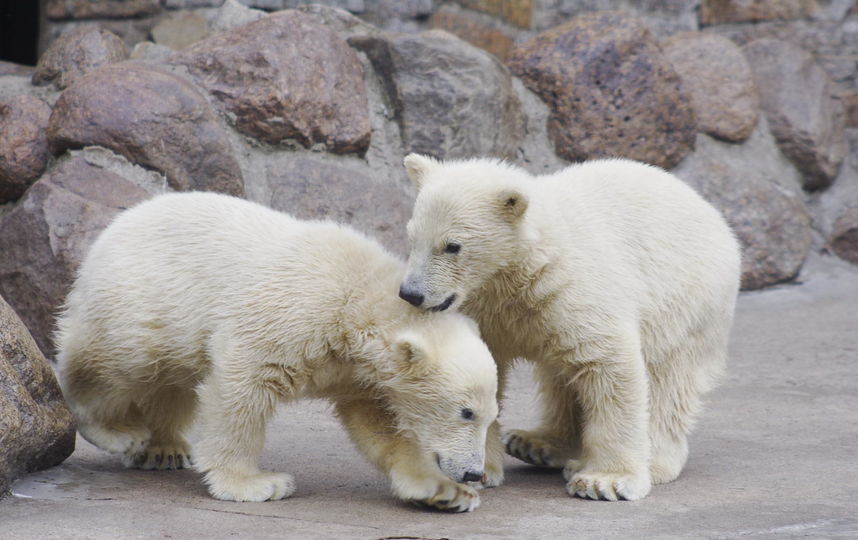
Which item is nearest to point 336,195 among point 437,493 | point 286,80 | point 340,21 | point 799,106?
point 286,80

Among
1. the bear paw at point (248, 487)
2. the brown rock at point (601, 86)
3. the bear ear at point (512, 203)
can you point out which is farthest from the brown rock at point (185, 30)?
the bear paw at point (248, 487)

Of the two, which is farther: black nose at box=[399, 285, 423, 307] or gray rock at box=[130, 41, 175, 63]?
gray rock at box=[130, 41, 175, 63]

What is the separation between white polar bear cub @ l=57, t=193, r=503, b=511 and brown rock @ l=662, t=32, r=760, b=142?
377cm

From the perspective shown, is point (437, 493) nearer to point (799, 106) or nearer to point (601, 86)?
point (601, 86)

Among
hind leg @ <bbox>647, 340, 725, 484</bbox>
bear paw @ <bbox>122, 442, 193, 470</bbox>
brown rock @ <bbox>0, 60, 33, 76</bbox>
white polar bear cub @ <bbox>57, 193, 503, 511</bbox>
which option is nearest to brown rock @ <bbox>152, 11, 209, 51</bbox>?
brown rock @ <bbox>0, 60, 33, 76</bbox>

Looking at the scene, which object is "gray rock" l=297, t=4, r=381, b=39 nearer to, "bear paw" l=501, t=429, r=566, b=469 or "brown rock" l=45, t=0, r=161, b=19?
"brown rock" l=45, t=0, r=161, b=19

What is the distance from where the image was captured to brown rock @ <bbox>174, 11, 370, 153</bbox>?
18.5 feet

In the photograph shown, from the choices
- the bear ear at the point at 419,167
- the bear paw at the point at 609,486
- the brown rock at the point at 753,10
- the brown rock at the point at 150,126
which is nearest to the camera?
the bear paw at the point at 609,486

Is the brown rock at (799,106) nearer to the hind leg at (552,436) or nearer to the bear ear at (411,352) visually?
the hind leg at (552,436)

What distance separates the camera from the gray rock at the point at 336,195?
221 inches

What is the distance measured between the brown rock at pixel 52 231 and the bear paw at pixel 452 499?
2342mm

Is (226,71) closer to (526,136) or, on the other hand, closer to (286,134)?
(286,134)

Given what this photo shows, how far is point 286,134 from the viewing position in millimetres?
5707

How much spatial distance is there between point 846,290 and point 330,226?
13.7 ft
